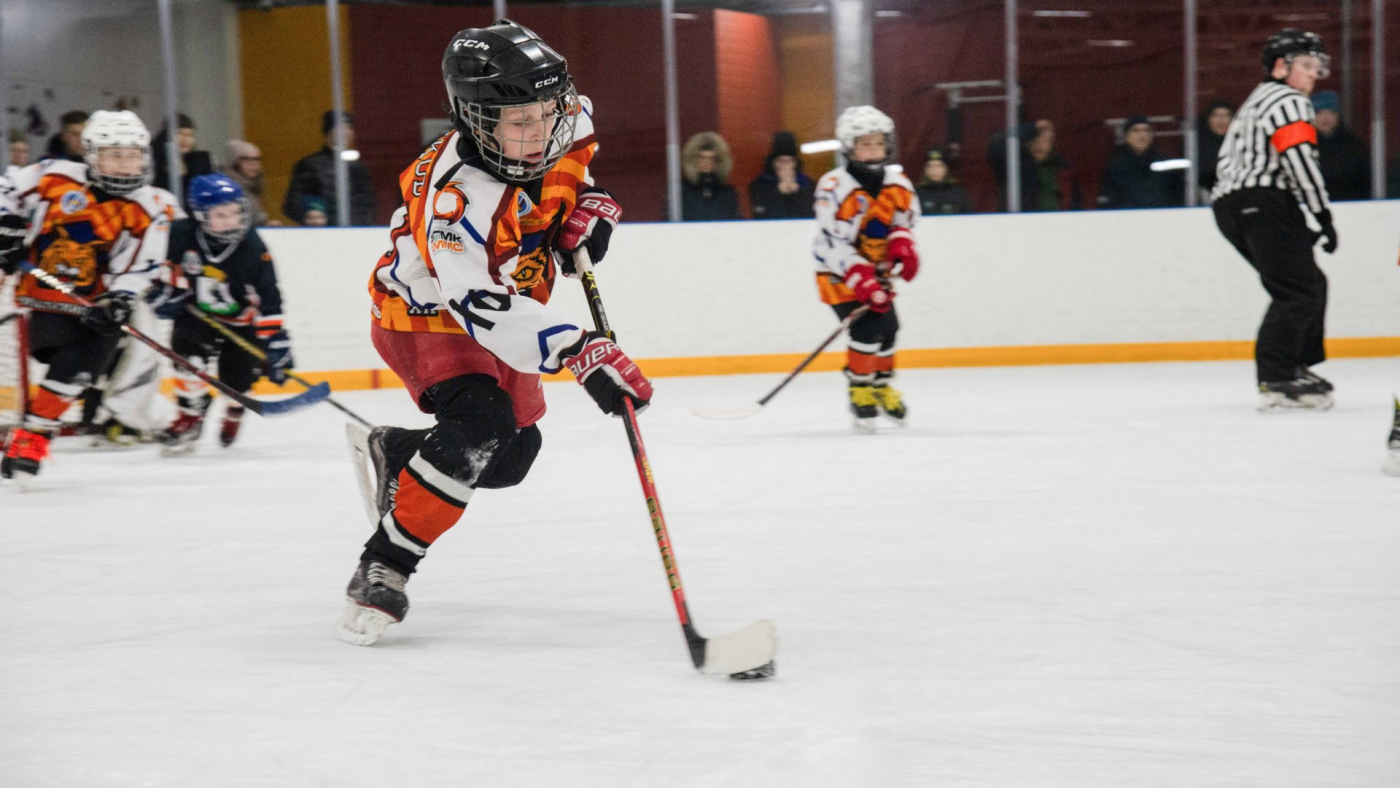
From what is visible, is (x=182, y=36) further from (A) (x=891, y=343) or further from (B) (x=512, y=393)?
(B) (x=512, y=393)

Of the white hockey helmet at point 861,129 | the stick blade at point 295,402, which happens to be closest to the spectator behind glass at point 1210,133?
the white hockey helmet at point 861,129

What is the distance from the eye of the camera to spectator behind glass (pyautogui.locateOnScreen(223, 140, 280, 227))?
22.6ft

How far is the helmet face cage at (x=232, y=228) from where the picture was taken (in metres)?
4.58

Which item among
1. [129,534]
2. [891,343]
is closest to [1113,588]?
[129,534]

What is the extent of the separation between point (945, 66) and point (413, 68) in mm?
2758

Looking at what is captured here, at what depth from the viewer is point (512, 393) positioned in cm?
237

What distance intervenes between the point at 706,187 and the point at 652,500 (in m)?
5.36

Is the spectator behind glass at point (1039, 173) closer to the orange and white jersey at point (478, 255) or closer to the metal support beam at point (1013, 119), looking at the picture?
the metal support beam at point (1013, 119)

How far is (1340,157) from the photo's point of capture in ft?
24.6

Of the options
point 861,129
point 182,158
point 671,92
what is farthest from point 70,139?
point 861,129

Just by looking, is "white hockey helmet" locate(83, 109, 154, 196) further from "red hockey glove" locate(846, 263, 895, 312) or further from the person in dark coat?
the person in dark coat

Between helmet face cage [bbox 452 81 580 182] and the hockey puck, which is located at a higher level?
helmet face cage [bbox 452 81 580 182]

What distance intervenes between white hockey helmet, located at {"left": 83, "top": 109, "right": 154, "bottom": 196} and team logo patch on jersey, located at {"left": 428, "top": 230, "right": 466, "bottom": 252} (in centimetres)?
258

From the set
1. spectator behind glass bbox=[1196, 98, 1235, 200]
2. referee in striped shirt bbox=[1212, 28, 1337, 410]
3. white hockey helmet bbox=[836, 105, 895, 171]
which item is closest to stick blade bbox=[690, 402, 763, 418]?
white hockey helmet bbox=[836, 105, 895, 171]
